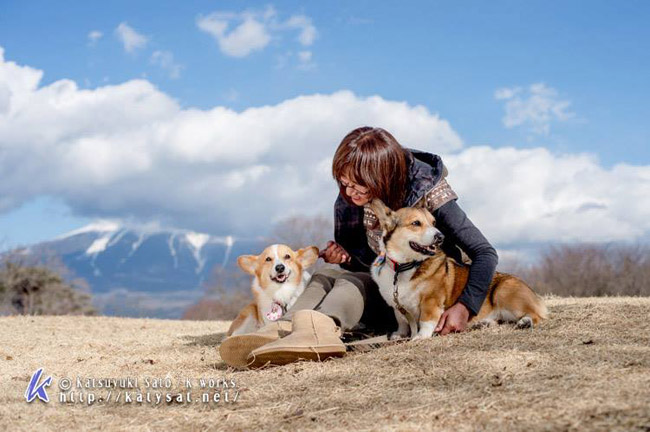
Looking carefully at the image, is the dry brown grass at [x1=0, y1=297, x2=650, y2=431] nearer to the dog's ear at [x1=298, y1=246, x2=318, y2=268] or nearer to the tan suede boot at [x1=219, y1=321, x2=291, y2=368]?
the tan suede boot at [x1=219, y1=321, x2=291, y2=368]

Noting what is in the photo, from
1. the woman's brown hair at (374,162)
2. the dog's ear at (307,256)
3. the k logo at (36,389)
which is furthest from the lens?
the dog's ear at (307,256)

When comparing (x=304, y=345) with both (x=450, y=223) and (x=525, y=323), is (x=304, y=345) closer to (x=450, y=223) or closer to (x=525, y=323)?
(x=450, y=223)

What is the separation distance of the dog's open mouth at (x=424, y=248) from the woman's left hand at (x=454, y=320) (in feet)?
1.26

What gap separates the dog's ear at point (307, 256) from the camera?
5.16m

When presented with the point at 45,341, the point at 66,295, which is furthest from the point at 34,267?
the point at 45,341

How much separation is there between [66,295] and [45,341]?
12.6 m

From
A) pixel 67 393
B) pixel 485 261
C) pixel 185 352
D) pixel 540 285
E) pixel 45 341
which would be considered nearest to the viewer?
pixel 67 393

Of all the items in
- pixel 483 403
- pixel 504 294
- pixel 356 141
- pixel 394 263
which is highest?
pixel 356 141

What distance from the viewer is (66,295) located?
18.0 meters

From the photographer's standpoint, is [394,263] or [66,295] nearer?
[394,263]

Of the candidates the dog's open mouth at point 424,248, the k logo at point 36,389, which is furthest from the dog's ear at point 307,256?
the k logo at point 36,389

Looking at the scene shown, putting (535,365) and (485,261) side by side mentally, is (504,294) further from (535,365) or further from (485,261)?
(535,365)

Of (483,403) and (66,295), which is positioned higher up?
(66,295)

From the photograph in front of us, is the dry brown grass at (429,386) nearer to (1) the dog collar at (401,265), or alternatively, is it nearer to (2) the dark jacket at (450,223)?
(2) the dark jacket at (450,223)
